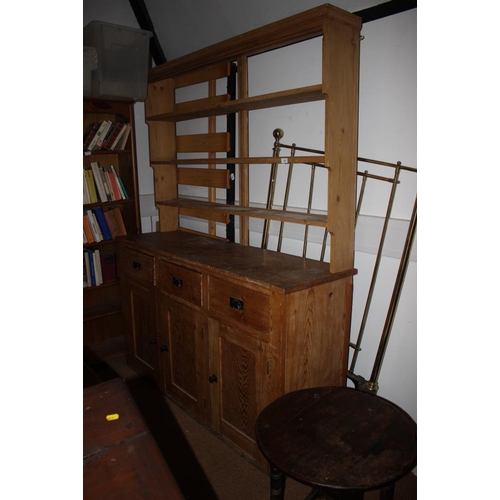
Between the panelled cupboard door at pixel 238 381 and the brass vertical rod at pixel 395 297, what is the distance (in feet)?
1.67

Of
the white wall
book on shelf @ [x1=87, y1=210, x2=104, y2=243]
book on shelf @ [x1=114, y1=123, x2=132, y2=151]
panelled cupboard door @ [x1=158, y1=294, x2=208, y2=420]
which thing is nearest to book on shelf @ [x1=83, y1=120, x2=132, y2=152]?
book on shelf @ [x1=114, y1=123, x2=132, y2=151]

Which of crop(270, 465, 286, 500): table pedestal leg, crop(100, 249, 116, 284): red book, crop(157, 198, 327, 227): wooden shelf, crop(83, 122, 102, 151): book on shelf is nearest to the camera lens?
crop(270, 465, 286, 500): table pedestal leg

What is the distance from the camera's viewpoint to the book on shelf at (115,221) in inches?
126

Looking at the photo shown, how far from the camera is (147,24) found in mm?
3107

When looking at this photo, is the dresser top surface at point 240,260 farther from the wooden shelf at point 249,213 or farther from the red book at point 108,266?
the red book at point 108,266

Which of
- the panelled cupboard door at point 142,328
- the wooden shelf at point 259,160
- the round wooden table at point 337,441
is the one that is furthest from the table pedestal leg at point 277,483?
the panelled cupboard door at point 142,328

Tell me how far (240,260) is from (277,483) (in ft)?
3.37

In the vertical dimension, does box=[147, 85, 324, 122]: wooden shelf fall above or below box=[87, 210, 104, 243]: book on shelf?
above

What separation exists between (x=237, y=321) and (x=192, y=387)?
66 centimetres

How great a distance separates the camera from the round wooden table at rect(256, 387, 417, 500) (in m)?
1.14

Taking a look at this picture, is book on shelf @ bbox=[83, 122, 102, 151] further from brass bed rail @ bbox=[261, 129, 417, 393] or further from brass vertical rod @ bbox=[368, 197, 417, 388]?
brass vertical rod @ bbox=[368, 197, 417, 388]

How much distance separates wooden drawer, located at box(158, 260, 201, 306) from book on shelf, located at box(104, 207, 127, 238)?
996 mm
